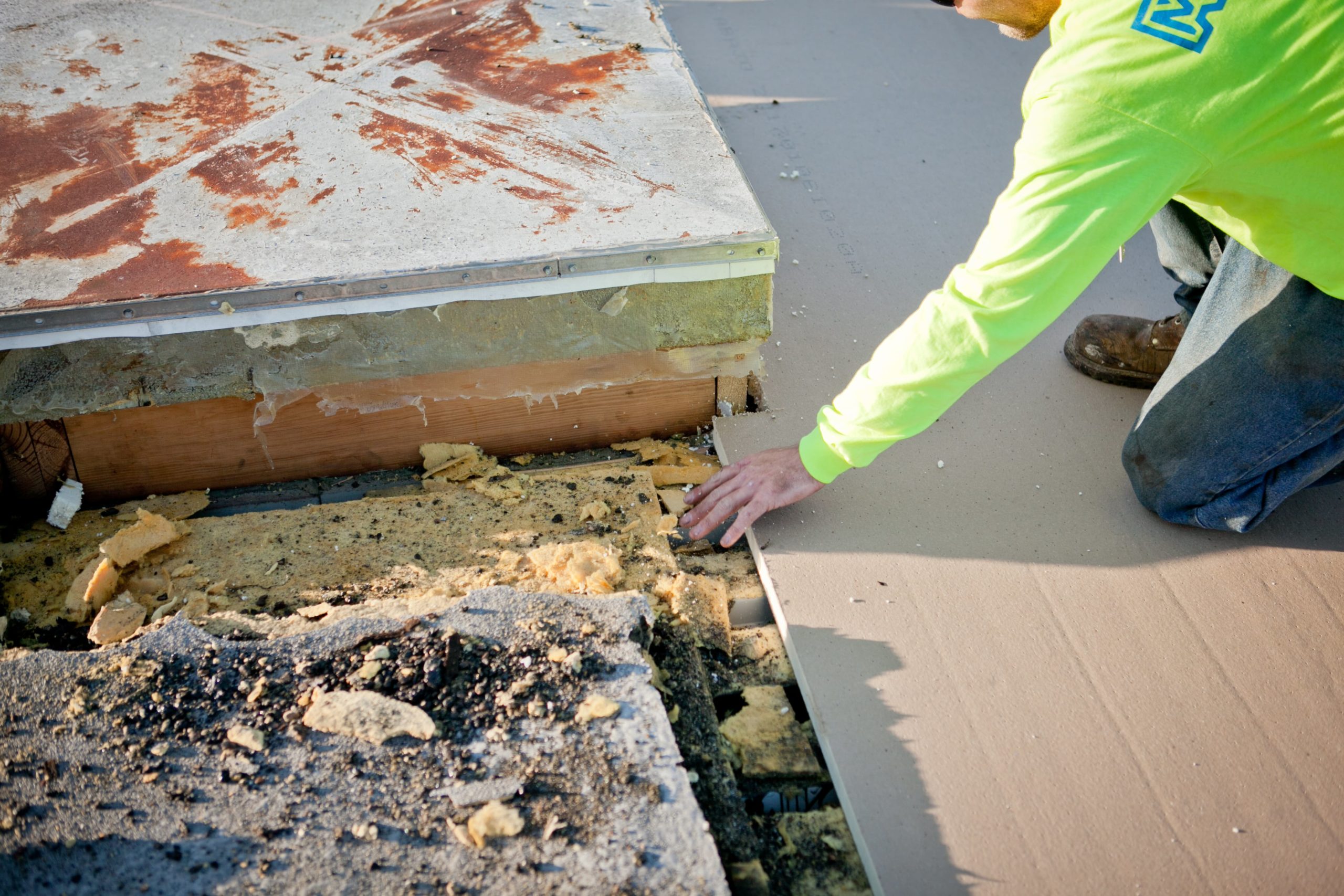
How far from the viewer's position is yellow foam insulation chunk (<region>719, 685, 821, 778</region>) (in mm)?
1521

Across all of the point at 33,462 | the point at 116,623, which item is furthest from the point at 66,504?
the point at 116,623

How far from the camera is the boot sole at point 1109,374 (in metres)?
2.25

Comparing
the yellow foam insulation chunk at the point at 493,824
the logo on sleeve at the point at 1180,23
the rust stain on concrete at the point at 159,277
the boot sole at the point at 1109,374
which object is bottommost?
the boot sole at the point at 1109,374

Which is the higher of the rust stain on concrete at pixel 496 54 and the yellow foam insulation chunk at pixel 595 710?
the rust stain on concrete at pixel 496 54

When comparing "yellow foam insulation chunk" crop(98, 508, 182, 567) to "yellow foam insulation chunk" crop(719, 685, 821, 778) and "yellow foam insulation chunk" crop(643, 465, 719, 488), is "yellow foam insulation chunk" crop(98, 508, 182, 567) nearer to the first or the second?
"yellow foam insulation chunk" crop(643, 465, 719, 488)

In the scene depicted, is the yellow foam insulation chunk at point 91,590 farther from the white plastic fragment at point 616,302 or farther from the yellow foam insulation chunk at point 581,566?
the white plastic fragment at point 616,302

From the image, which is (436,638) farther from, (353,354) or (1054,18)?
(1054,18)

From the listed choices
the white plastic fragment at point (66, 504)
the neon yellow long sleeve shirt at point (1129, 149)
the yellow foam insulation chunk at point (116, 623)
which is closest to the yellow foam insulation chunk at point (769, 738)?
the neon yellow long sleeve shirt at point (1129, 149)

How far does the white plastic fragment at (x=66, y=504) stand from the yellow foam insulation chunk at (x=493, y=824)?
1228 millimetres

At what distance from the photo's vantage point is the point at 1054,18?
4.74 ft

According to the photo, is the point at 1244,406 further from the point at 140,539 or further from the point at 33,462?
the point at 33,462

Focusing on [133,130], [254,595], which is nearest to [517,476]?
[254,595]

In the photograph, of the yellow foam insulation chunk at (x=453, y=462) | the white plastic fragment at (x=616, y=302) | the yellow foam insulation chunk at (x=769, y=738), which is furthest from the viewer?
the yellow foam insulation chunk at (x=453, y=462)

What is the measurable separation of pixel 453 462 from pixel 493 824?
0.96 meters
